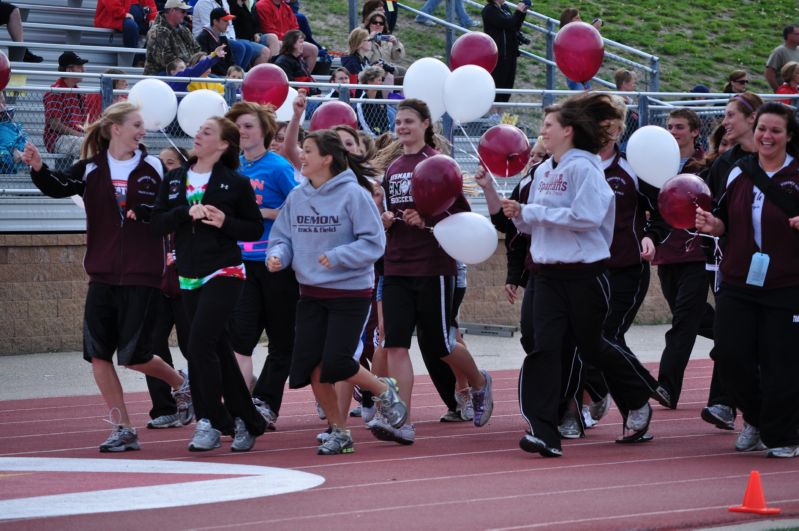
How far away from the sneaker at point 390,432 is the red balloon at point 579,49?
361 centimetres

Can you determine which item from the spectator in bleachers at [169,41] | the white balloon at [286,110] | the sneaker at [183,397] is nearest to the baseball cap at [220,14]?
the spectator in bleachers at [169,41]

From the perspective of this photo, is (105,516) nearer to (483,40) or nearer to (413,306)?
(413,306)

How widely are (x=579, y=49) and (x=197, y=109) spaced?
9.89 ft

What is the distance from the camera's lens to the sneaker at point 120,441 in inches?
323

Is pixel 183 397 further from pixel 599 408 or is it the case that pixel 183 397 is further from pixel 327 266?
pixel 599 408

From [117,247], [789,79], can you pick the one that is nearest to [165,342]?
[117,247]

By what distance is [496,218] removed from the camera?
878cm

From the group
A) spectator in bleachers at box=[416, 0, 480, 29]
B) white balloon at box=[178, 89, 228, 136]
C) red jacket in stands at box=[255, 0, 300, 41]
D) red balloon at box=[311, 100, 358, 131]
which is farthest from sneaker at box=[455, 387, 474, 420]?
spectator in bleachers at box=[416, 0, 480, 29]

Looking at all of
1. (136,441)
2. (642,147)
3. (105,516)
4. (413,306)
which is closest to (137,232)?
(136,441)

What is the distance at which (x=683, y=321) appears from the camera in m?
10.3

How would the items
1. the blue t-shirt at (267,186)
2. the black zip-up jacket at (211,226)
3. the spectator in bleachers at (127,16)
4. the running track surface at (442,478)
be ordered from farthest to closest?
the spectator in bleachers at (127,16) < the blue t-shirt at (267,186) < the black zip-up jacket at (211,226) < the running track surface at (442,478)

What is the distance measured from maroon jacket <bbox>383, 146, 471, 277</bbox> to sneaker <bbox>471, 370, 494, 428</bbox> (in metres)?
0.91

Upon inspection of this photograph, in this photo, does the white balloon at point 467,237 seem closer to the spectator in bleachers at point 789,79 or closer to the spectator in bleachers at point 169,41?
the spectator in bleachers at point 169,41

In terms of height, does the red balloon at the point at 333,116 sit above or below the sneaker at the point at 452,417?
above
